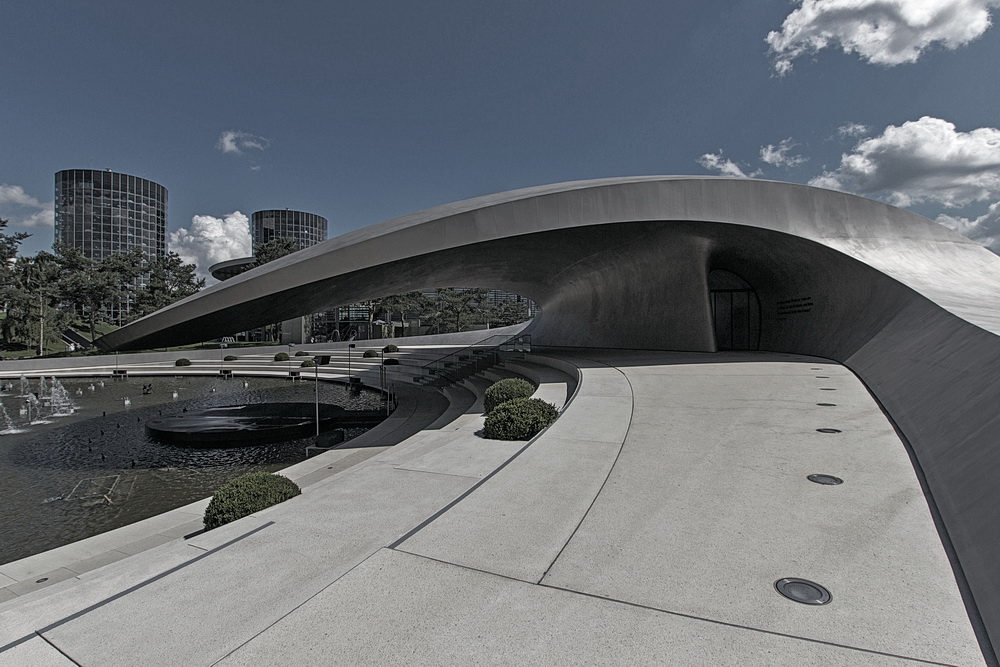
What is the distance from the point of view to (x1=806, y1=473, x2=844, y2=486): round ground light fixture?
14.8 ft

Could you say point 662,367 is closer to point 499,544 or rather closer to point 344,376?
point 499,544

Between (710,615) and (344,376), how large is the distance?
27.9 meters

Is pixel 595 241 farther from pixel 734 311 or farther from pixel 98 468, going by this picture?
pixel 98 468

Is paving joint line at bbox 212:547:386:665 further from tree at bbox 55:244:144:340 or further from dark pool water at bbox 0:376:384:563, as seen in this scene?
tree at bbox 55:244:144:340

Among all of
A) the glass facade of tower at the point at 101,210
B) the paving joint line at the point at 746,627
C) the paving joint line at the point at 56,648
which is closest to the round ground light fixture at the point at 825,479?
the paving joint line at the point at 746,627

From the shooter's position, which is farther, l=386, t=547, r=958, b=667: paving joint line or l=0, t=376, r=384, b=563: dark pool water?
l=0, t=376, r=384, b=563: dark pool water

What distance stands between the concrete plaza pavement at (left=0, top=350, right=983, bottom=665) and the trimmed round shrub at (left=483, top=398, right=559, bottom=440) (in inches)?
94.3

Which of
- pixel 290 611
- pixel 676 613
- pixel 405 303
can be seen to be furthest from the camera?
pixel 405 303

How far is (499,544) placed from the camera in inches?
139

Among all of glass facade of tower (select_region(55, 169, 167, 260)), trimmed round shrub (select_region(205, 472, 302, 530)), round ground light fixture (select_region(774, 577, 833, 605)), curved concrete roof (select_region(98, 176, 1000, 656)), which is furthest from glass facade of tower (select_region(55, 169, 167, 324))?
round ground light fixture (select_region(774, 577, 833, 605))

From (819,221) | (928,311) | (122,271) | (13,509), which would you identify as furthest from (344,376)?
(122,271)

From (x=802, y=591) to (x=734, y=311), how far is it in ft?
68.8

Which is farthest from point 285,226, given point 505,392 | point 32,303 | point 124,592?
point 124,592

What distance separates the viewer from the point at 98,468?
1106cm
